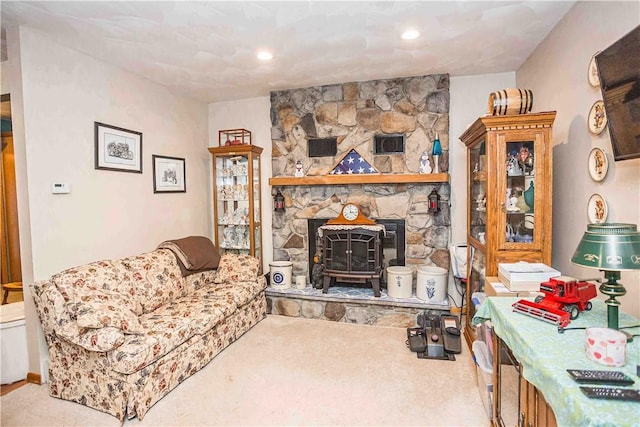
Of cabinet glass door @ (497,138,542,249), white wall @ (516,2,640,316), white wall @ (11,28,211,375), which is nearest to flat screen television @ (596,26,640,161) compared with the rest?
white wall @ (516,2,640,316)

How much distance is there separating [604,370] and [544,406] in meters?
0.28

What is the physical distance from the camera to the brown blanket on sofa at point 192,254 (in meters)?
3.47

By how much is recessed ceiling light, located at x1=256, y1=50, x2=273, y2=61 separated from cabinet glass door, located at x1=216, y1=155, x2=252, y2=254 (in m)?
1.42

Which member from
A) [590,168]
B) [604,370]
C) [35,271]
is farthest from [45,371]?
[590,168]

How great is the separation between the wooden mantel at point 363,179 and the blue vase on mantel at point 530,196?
1160 mm

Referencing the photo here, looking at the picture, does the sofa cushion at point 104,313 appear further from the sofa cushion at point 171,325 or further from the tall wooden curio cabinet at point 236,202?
the tall wooden curio cabinet at point 236,202

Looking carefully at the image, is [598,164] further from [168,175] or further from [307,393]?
[168,175]

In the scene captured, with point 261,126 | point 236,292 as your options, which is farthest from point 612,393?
point 261,126

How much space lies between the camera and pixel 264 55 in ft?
9.82

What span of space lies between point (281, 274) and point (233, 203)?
1163mm

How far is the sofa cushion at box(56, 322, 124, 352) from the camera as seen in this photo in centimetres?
205

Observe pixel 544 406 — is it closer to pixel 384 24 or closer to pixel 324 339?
pixel 324 339

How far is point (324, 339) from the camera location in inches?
126

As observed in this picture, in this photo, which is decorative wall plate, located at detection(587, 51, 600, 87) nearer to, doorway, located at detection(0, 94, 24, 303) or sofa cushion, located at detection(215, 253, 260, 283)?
sofa cushion, located at detection(215, 253, 260, 283)
